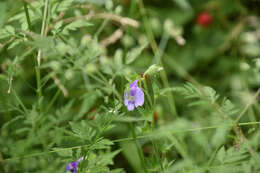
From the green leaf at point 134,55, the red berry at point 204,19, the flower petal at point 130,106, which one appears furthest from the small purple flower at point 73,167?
the red berry at point 204,19

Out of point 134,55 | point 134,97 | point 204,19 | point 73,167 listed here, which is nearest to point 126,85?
point 134,97

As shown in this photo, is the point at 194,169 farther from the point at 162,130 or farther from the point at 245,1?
the point at 245,1

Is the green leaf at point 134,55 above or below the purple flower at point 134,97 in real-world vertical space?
above

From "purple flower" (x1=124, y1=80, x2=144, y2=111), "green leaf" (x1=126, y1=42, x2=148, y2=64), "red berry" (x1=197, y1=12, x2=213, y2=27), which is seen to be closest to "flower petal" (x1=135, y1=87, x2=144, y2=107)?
"purple flower" (x1=124, y1=80, x2=144, y2=111)

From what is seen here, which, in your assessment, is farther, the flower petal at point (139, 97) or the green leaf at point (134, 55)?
the green leaf at point (134, 55)

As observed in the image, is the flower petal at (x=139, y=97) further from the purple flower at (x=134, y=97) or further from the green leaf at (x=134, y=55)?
the green leaf at (x=134, y=55)

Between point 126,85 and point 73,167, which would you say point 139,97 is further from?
point 73,167

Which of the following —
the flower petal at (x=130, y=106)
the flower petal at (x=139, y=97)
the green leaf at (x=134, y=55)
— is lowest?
the flower petal at (x=130, y=106)

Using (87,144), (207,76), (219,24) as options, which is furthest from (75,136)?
(219,24)
